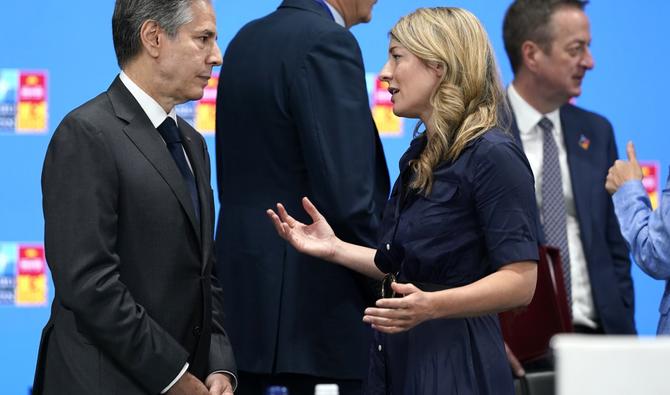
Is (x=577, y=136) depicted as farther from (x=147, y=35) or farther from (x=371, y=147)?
(x=147, y=35)

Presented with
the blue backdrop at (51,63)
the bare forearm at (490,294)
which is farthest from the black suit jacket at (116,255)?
the blue backdrop at (51,63)

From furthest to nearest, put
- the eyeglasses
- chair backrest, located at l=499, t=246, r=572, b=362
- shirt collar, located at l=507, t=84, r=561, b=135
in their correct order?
shirt collar, located at l=507, t=84, r=561, b=135
chair backrest, located at l=499, t=246, r=572, b=362
the eyeglasses

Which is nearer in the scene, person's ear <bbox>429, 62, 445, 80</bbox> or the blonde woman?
the blonde woman

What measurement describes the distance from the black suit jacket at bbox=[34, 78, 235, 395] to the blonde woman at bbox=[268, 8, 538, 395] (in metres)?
0.44

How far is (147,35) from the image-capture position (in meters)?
2.54

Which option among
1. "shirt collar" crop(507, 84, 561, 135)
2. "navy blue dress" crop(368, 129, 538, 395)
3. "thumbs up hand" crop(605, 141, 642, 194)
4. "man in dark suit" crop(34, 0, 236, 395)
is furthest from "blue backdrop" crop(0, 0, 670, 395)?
"navy blue dress" crop(368, 129, 538, 395)

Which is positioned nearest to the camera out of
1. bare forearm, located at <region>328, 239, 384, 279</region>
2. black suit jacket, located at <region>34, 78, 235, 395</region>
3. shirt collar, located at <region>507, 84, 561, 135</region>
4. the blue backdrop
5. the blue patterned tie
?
black suit jacket, located at <region>34, 78, 235, 395</region>

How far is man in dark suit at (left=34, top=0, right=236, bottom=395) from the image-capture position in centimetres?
234

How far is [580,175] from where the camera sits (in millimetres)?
4062

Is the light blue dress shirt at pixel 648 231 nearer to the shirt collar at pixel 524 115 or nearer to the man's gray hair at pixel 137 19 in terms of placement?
the shirt collar at pixel 524 115

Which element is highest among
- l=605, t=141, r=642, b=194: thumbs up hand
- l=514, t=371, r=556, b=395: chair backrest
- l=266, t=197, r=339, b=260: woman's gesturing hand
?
l=605, t=141, r=642, b=194: thumbs up hand

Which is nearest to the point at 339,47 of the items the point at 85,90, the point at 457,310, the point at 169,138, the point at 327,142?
the point at 327,142

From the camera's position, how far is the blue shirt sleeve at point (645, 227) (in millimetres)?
3109

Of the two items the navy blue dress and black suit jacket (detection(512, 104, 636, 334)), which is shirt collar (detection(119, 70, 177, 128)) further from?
black suit jacket (detection(512, 104, 636, 334))
